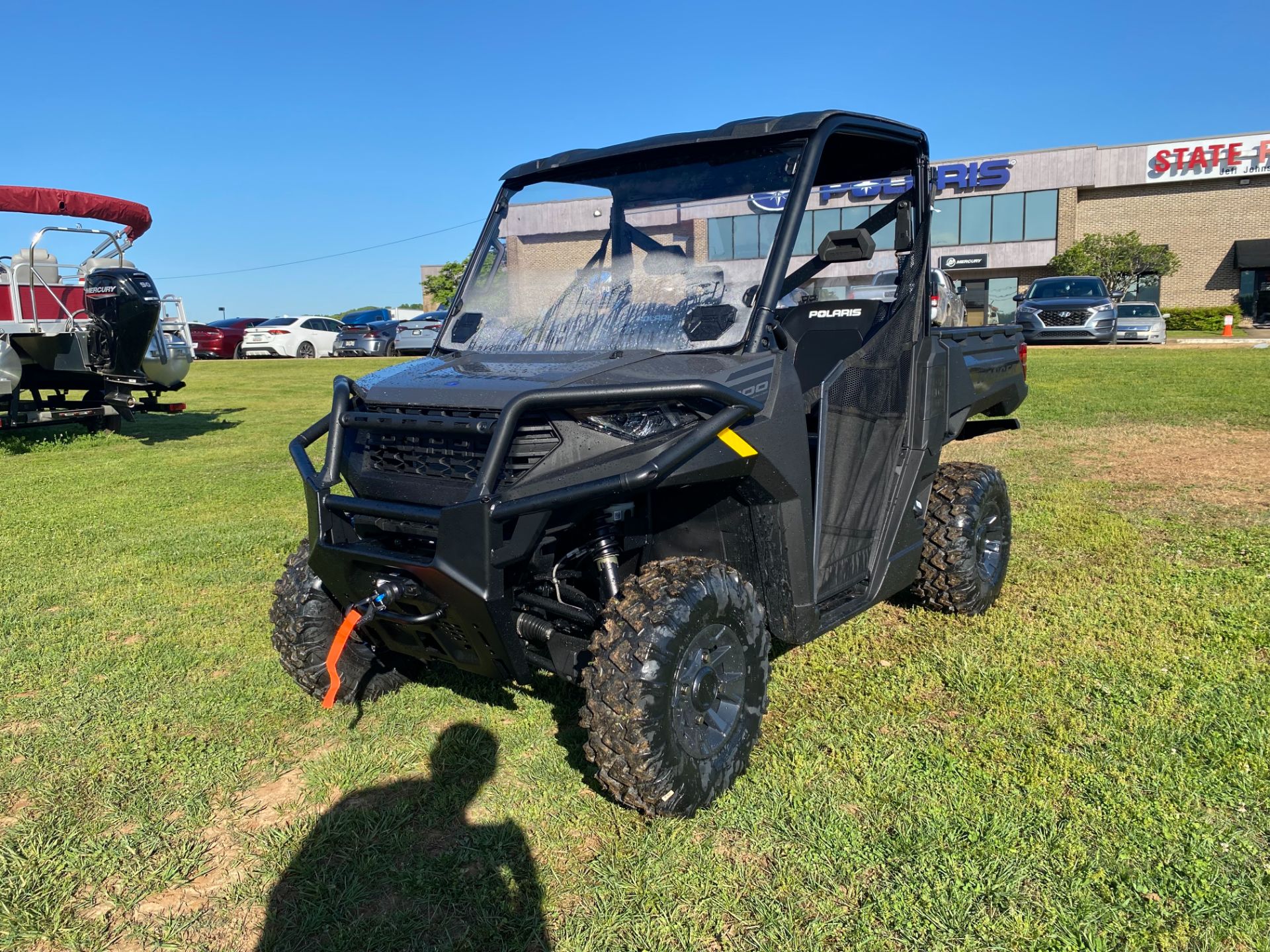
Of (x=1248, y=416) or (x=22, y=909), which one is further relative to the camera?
(x=1248, y=416)

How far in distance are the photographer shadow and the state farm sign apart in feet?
163

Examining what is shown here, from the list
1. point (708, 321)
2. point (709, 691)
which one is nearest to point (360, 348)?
point (708, 321)

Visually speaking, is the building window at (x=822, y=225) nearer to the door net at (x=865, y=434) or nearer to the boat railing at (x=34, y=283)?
the door net at (x=865, y=434)

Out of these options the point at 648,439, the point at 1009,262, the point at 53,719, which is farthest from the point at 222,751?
the point at 1009,262

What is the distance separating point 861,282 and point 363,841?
3.06 m

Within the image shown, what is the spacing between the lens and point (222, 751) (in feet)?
11.9

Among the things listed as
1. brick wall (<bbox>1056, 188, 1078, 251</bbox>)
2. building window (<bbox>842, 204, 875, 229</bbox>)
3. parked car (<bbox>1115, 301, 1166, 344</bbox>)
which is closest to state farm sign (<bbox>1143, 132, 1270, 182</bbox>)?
brick wall (<bbox>1056, 188, 1078, 251</bbox>)

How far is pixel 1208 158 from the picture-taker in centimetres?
4319

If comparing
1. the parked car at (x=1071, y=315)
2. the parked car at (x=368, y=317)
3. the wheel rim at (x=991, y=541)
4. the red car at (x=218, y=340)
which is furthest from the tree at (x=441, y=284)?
the wheel rim at (x=991, y=541)

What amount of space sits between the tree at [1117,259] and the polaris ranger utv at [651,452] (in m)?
43.0

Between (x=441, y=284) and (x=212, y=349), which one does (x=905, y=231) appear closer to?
(x=212, y=349)

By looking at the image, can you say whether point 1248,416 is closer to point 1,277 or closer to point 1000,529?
point 1000,529

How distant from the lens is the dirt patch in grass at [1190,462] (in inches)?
294

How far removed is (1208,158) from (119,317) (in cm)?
4673
